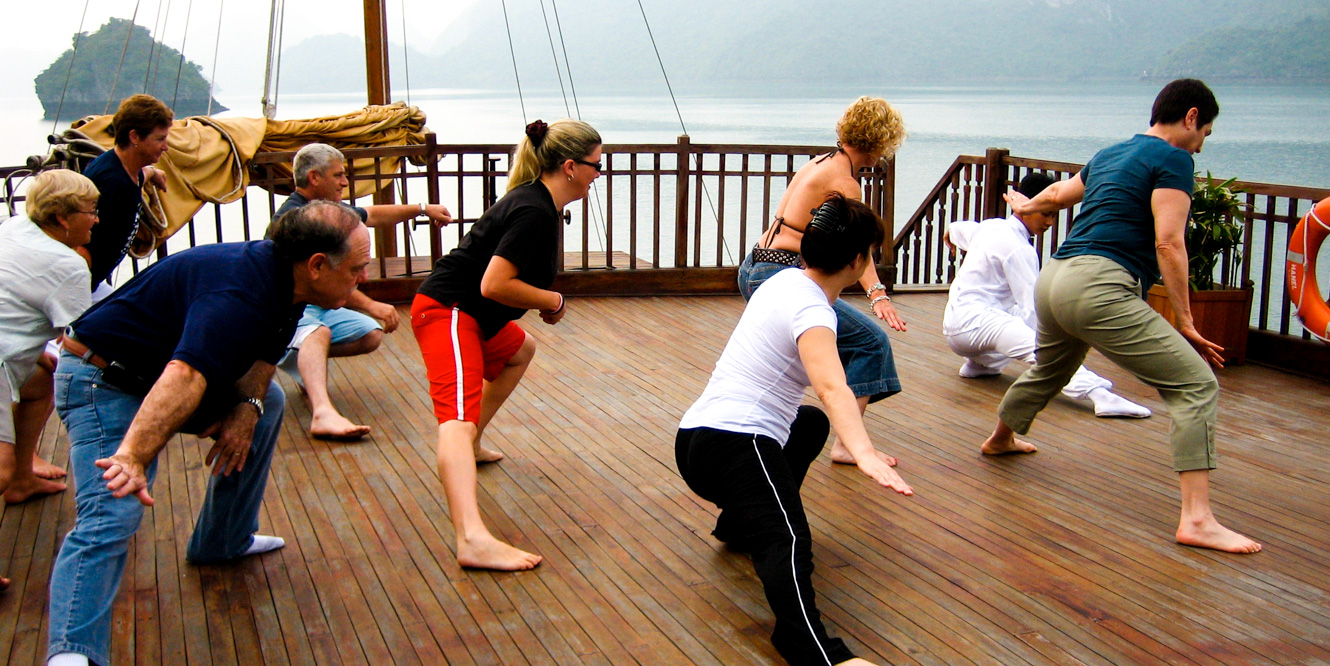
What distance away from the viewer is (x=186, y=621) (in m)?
2.45

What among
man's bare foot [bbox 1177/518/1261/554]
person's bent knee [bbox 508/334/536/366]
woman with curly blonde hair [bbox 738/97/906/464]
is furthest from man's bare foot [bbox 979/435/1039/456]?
person's bent knee [bbox 508/334/536/366]

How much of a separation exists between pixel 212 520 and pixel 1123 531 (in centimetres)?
266

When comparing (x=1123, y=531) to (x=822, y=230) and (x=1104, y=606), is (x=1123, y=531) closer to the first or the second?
(x=1104, y=606)

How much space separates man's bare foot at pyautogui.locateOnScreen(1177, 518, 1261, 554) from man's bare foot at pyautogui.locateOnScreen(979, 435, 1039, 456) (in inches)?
32.2

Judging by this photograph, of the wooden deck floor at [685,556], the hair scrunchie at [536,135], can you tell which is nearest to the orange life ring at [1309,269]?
the wooden deck floor at [685,556]

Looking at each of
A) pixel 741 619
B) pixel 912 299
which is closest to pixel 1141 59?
pixel 912 299

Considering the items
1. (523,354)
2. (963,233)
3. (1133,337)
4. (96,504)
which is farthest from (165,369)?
Answer: (963,233)

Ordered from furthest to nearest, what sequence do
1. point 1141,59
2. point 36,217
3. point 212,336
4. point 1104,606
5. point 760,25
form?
point 760,25 < point 1141,59 < point 36,217 < point 1104,606 < point 212,336

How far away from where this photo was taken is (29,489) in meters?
3.21

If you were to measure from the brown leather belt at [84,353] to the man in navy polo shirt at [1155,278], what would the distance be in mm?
2685

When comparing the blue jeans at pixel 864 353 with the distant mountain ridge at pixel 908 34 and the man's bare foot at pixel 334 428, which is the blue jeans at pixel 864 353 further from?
the distant mountain ridge at pixel 908 34

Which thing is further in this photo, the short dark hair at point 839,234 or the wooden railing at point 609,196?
the wooden railing at point 609,196

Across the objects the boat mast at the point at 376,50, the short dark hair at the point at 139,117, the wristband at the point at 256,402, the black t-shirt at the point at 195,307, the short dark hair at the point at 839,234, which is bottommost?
the wristband at the point at 256,402

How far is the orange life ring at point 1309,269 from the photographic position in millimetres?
4930
